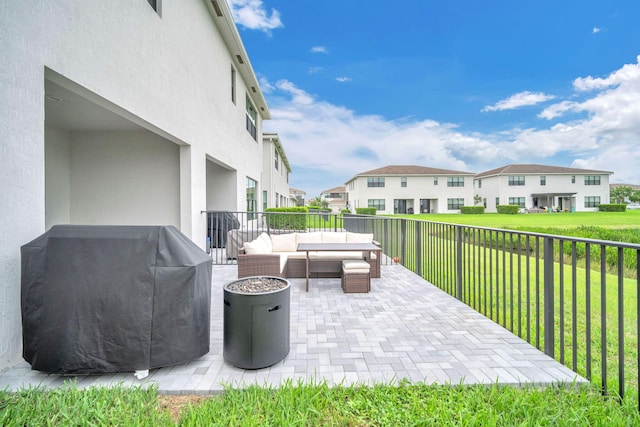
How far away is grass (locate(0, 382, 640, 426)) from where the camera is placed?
6.81 feet

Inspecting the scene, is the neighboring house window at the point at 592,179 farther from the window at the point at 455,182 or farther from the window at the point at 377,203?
the window at the point at 377,203

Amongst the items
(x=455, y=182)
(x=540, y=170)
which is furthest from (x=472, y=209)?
(x=540, y=170)

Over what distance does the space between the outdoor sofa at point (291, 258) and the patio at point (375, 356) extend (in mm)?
1275

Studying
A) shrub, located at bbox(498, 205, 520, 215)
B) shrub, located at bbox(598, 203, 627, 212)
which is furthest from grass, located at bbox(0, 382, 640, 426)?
shrub, located at bbox(598, 203, 627, 212)

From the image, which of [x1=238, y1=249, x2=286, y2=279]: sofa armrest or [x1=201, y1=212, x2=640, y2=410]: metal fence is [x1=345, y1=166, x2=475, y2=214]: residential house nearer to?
[x1=201, y1=212, x2=640, y2=410]: metal fence

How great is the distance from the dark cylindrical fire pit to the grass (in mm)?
367

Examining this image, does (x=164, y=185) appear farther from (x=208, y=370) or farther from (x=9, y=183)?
(x=208, y=370)

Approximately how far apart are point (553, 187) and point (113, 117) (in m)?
52.0

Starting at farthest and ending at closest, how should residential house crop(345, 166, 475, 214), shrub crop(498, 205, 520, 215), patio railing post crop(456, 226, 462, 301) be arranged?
1. residential house crop(345, 166, 475, 214)
2. shrub crop(498, 205, 520, 215)
3. patio railing post crop(456, 226, 462, 301)

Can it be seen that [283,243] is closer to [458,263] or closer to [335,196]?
[458,263]

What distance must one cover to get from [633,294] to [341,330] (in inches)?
242

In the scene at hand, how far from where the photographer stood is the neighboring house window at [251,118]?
1413cm

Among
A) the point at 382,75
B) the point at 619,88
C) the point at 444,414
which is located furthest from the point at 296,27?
the point at 619,88

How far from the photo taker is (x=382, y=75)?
27.8m
